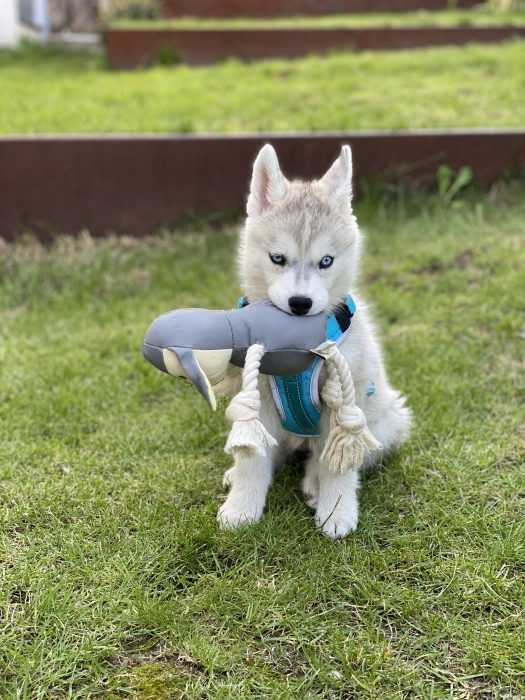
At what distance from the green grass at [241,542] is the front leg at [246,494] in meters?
0.06

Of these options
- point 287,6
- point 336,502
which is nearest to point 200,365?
point 336,502

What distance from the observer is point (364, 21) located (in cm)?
1149

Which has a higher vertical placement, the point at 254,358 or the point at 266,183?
the point at 266,183

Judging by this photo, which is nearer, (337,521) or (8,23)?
(337,521)

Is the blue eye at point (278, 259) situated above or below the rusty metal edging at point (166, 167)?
above

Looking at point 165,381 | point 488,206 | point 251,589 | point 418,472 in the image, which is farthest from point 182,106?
point 251,589

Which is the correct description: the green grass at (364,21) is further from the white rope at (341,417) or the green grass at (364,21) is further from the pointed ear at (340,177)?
the white rope at (341,417)

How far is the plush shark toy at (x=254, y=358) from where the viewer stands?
2.22 m

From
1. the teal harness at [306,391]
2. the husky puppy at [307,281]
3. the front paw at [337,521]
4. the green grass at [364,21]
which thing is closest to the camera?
the husky puppy at [307,281]

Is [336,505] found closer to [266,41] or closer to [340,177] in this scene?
[340,177]

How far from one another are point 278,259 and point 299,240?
Result: 0.10 m

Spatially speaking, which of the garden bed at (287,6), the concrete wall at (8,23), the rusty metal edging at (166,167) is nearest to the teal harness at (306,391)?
the rusty metal edging at (166,167)

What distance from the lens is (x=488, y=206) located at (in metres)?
5.45

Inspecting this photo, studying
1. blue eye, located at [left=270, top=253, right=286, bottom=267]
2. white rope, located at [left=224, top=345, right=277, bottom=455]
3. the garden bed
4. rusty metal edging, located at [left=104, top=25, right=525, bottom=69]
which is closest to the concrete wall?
the garden bed
